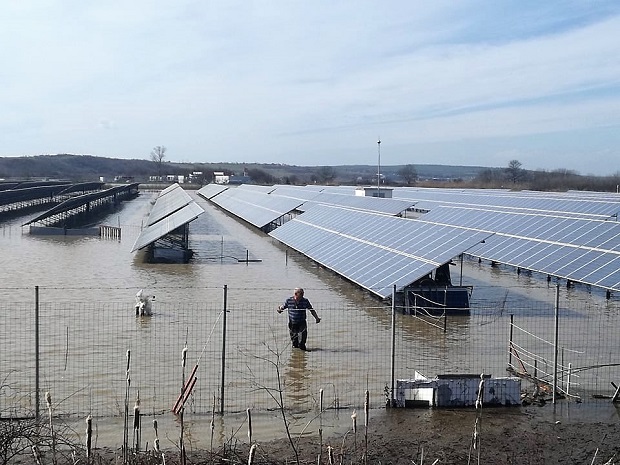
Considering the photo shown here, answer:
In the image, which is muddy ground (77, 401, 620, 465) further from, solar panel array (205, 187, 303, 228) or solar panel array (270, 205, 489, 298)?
solar panel array (205, 187, 303, 228)

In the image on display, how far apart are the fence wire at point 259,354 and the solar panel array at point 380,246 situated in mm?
988

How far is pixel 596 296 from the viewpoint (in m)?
20.1

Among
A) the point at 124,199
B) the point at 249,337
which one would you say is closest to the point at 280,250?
the point at 249,337

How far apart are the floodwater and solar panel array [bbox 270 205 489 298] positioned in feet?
2.34

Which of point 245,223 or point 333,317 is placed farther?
point 245,223

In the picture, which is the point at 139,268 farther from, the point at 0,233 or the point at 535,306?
the point at 0,233

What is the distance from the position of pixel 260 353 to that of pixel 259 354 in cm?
9

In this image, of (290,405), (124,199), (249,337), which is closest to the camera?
(290,405)

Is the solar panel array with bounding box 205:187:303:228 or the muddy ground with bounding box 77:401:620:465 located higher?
the solar panel array with bounding box 205:187:303:228

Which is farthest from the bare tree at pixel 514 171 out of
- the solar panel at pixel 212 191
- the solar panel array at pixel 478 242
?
the solar panel array at pixel 478 242

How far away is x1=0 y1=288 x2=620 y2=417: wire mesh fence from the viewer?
32.8ft

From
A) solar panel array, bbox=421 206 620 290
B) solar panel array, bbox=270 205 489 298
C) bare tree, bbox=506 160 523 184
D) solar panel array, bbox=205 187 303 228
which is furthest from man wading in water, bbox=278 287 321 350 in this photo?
bare tree, bbox=506 160 523 184

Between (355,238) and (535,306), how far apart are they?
687 centimetres

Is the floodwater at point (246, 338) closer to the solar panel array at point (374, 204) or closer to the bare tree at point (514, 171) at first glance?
the solar panel array at point (374, 204)
